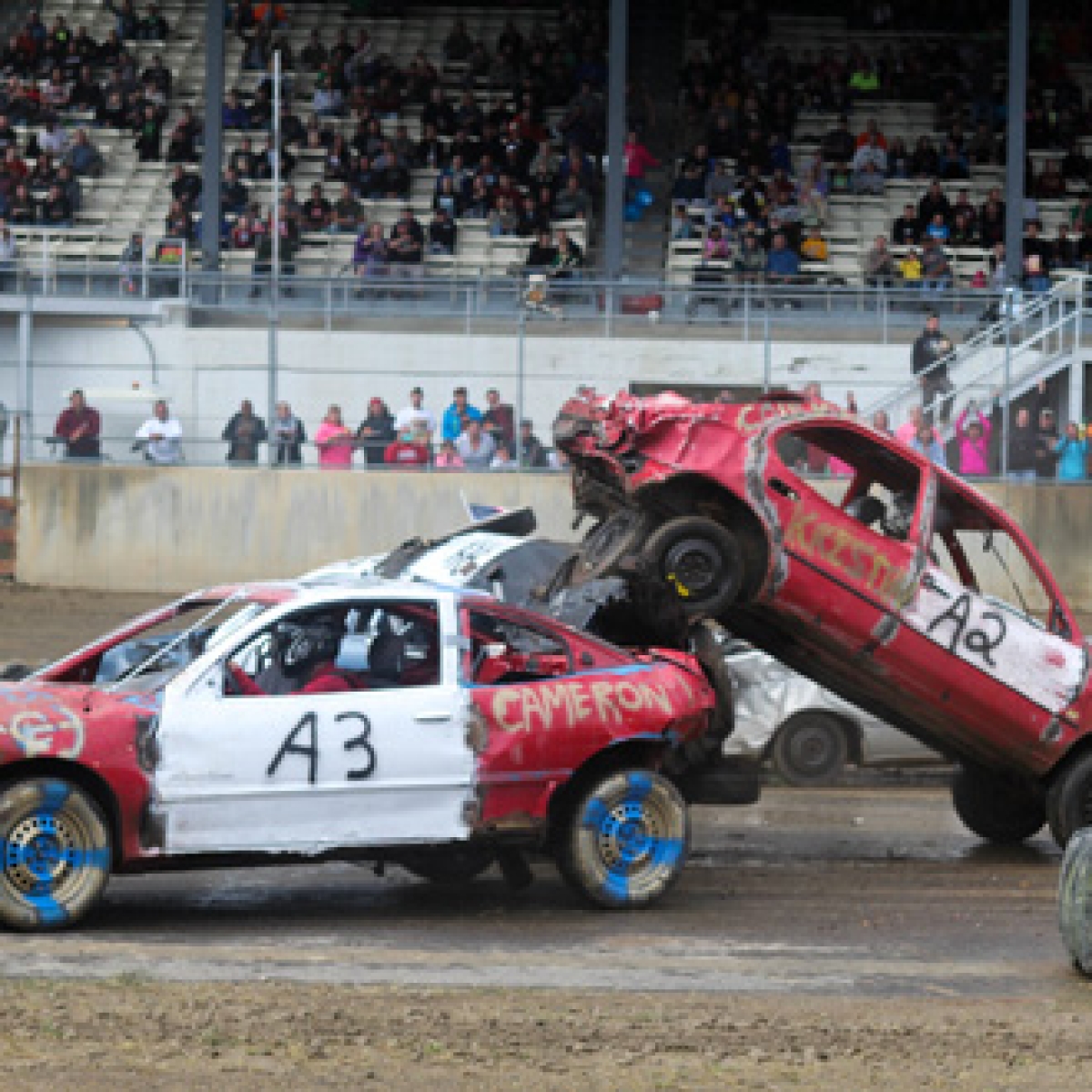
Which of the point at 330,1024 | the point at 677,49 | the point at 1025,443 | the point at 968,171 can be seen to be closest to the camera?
Result: the point at 330,1024

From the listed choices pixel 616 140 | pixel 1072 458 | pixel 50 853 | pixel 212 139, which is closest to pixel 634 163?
pixel 616 140

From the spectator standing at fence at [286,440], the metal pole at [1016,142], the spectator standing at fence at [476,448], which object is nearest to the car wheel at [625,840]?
the spectator standing at fence at [476,448]

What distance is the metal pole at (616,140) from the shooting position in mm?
30016

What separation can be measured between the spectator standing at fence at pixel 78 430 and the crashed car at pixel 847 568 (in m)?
12.4

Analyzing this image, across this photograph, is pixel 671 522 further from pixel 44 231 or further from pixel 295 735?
pixel 44 231

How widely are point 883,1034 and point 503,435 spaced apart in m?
16.2

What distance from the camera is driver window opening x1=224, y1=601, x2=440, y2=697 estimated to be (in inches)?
425

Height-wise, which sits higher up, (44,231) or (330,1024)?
(44,231)

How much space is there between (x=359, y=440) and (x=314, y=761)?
46.4 ft

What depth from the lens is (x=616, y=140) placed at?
100 ft

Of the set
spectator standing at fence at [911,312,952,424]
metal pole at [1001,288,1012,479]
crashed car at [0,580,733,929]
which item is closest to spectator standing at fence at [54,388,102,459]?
spectator standing at fence at [911,312,952,424]

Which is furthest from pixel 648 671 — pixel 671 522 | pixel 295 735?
pixel 295 735

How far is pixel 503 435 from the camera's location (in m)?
24.4

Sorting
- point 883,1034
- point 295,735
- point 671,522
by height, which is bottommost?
point 883,1034
